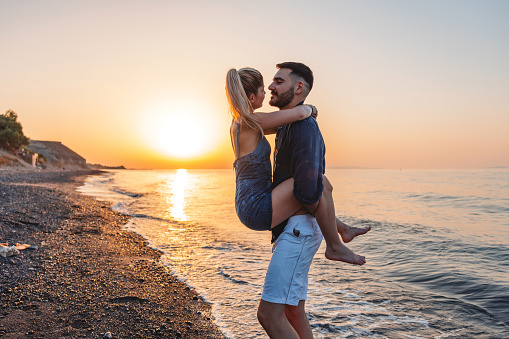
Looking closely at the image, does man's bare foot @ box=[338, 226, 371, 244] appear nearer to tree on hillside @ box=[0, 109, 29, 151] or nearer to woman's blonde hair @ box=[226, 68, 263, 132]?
woman's blonde hair @ box=[226, 68, 263, 132]

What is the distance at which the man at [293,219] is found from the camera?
263 cm

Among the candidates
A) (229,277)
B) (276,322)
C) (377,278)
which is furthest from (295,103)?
(377,278)

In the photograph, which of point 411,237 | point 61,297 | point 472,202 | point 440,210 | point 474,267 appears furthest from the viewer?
point 472,202

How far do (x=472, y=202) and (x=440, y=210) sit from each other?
19.8 ft

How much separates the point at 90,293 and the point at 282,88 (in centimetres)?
462

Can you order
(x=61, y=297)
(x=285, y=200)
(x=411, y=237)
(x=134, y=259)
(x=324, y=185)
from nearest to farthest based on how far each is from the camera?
(x=285, y=200) → (x=324, y=185) → (x=61, y=297) → (x=134, y=259) → (x=411, y=237)

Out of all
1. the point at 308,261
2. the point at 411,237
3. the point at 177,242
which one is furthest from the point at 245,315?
the point at 411,237

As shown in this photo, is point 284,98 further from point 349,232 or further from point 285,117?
point 349,232

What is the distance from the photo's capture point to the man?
2.63 m

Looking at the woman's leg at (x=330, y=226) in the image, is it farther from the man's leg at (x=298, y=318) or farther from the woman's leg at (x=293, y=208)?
the man's leg at (x=298, y=318)

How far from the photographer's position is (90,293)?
221 inches

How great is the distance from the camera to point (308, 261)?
290 centimetres

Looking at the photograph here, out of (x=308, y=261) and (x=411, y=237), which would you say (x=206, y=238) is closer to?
(x=411, y=237)

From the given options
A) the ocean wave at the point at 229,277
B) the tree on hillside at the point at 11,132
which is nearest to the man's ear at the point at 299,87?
the ocean wave at the point at 229,277
